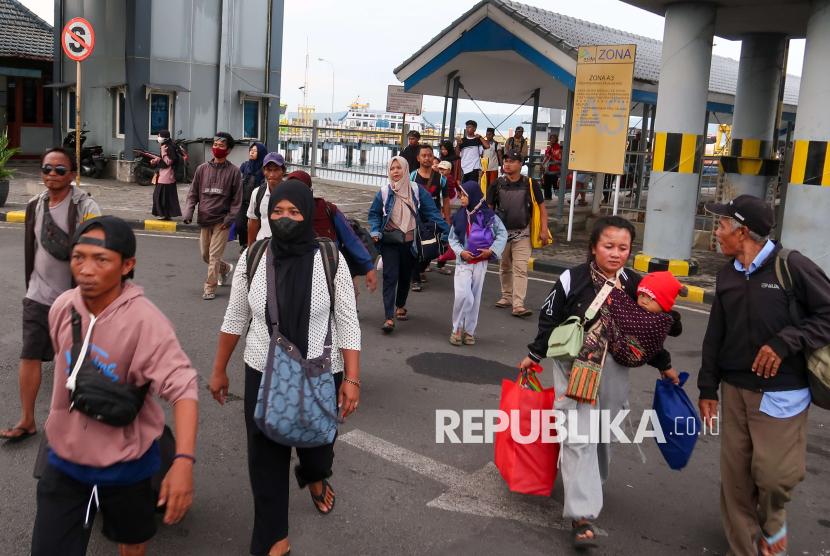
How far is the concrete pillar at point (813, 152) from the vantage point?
9.37 m

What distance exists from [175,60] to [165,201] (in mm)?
8120

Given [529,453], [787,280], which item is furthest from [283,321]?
[787,280]

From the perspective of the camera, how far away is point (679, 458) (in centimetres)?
378

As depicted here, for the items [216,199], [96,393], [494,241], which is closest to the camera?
[96,393]

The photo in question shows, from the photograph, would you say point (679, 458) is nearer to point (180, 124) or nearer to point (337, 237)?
point (337, 237)

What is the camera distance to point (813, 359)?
3357 millimetres

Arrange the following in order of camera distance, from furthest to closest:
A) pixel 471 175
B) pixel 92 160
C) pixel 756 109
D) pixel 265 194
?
pixel 92 160
pixel 471 175
pixel 756 109
pixel 265 194

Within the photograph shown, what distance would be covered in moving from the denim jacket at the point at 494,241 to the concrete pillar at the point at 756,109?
7703 mm

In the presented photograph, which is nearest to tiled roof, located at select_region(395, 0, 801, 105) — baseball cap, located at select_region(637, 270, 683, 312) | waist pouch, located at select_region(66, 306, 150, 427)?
baseball cap, located at select_region(637, 270, 683, 312)

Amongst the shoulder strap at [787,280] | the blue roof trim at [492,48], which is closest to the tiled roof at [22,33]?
the blue roof trim at [492,48]

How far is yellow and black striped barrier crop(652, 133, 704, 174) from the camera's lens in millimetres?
10430

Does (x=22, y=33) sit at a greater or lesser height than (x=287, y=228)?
greater

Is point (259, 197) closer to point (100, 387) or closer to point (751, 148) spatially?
point (100, 387)

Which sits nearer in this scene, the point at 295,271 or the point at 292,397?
the point at 292,397
